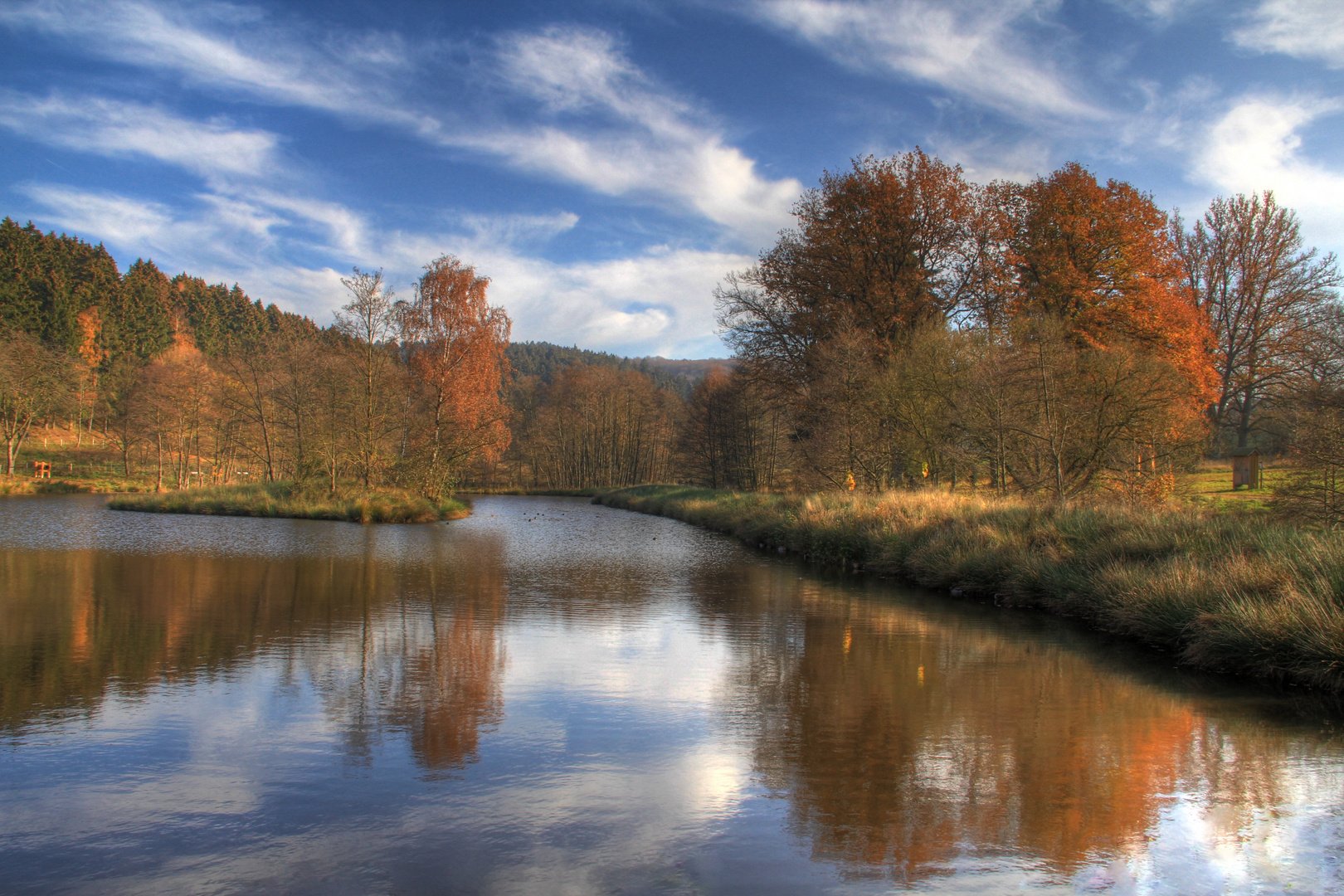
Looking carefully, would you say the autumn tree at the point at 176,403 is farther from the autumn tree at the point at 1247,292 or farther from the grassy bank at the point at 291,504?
the autumn tree at the point at 1247,292

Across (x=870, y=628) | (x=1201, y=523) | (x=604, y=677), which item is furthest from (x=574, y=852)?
(x=1201, y=523)

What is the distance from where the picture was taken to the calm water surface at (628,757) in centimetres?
345

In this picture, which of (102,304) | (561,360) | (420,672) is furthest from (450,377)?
(561,360)

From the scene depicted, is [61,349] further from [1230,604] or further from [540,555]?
[1230,604]

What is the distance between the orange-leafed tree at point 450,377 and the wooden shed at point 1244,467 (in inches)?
1056

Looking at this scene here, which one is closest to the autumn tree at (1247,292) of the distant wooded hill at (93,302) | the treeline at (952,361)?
the treeline at (952,361)

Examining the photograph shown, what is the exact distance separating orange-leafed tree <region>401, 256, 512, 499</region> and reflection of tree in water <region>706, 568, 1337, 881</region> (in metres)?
24.9

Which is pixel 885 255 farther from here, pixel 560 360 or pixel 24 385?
pixel 560 360

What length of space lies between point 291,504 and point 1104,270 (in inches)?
1131

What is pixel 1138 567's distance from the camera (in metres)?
9.58

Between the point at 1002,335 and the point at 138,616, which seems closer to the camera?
the point at 138,616

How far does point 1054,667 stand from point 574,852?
5.84 m

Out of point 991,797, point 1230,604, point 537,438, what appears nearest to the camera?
point 991,797

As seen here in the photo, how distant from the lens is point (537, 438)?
6719 centimetres
